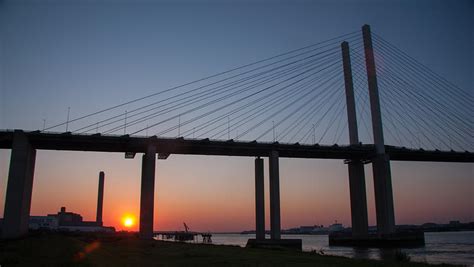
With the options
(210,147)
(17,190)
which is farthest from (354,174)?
(17,190)

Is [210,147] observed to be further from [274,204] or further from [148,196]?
[274,204]

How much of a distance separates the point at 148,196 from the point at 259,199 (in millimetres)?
23003

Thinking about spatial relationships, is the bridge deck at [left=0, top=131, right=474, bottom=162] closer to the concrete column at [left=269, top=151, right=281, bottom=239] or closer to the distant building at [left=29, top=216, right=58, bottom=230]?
the concrete column at [left=269, top=151, right=281, bottom=239]

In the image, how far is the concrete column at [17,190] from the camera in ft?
198

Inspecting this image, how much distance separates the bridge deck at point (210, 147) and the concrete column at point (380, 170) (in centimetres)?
202

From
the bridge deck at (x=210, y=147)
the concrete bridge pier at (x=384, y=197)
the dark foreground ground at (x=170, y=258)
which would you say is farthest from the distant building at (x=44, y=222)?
the dark foreground ground at (x=170, y=258)

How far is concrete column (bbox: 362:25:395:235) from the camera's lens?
245ft

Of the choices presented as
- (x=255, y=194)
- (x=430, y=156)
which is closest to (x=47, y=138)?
(x=255, y=194)

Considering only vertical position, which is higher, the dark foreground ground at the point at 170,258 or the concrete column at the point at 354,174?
the concrete column at the point at 354,174

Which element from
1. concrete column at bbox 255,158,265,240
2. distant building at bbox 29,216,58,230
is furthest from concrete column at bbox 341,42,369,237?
distant building at bbox 29,216,58,230

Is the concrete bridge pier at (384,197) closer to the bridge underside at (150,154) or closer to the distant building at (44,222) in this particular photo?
the bridge underside at (150,154)

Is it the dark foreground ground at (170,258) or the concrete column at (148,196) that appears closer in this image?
the dark foreground ground at (170,258)

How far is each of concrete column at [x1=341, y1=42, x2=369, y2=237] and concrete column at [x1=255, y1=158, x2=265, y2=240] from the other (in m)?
18.2

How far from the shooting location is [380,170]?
7788cm
